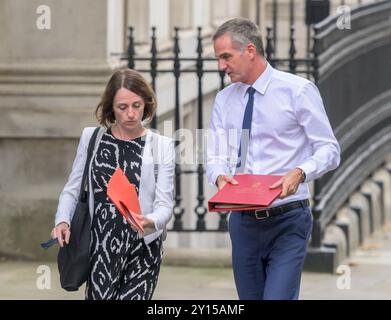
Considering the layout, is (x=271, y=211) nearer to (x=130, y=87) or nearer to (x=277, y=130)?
(x=277, y=130)

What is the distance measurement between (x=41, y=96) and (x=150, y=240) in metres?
4.61

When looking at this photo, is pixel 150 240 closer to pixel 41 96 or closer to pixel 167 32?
pixel 41 96

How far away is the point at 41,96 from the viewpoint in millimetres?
11180

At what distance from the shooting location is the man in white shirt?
22.4 ft

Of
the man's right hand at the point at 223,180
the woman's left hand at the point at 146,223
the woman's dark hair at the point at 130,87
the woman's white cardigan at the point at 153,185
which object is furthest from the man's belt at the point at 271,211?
the woman's dark hair at the point at 130,87

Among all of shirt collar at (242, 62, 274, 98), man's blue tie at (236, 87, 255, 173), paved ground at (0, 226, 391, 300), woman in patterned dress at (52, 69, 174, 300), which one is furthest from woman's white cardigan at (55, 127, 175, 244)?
paved ground at (0, 226, 391, 300)

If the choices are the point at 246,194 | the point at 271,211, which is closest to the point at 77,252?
the point at 246,194

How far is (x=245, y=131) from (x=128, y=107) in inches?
22.6

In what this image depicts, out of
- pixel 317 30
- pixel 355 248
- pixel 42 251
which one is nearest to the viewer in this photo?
pixel 42 251

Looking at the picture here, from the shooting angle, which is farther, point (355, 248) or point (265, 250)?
point (355, 248)

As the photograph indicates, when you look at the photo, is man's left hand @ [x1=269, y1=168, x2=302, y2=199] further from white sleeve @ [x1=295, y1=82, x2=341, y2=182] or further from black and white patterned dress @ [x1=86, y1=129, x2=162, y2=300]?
black and white patterned dress @ [x1=86, y1=129, x2=162, y2=300]

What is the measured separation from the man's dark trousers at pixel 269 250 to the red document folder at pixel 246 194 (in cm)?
24

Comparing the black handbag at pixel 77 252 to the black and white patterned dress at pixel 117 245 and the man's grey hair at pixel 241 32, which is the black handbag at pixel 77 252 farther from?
the man's grey hair at pixel 241 32
